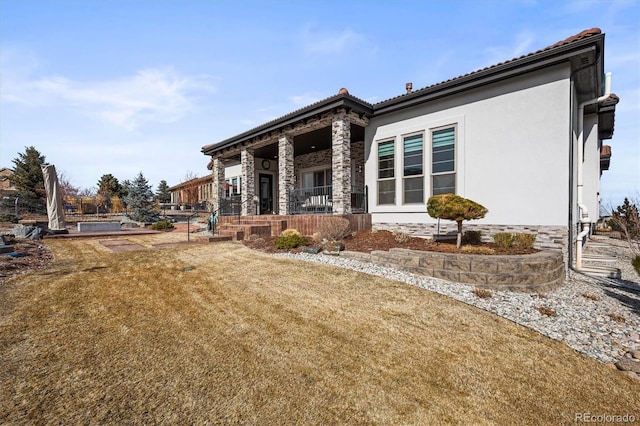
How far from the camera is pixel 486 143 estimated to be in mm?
7609

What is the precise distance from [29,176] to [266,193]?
2746 centimetres

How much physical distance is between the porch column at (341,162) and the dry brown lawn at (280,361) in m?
5.22

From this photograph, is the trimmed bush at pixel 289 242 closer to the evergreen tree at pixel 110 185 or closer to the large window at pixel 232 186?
the large window at pixel 232 186

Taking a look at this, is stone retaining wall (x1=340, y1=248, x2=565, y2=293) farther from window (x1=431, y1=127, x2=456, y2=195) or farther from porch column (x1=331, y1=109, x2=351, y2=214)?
porch column (x1=331, y1=109, x2=351, y2=214)

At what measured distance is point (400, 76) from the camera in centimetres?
1076

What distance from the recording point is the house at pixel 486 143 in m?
6.57

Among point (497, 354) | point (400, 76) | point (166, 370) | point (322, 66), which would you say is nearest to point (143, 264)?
point (166, 370)

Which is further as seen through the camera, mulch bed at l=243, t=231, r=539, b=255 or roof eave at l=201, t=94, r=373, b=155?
roof eave at l=201, t=94, r=373, b=155

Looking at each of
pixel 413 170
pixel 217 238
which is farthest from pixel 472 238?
pixel 217 238

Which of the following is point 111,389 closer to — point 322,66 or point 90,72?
point 90,72

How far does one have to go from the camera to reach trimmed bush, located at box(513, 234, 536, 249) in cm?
660

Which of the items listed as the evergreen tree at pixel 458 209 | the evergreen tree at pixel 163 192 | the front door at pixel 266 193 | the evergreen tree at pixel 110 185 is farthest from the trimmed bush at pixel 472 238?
the evergreen tree at pixel 163 192
